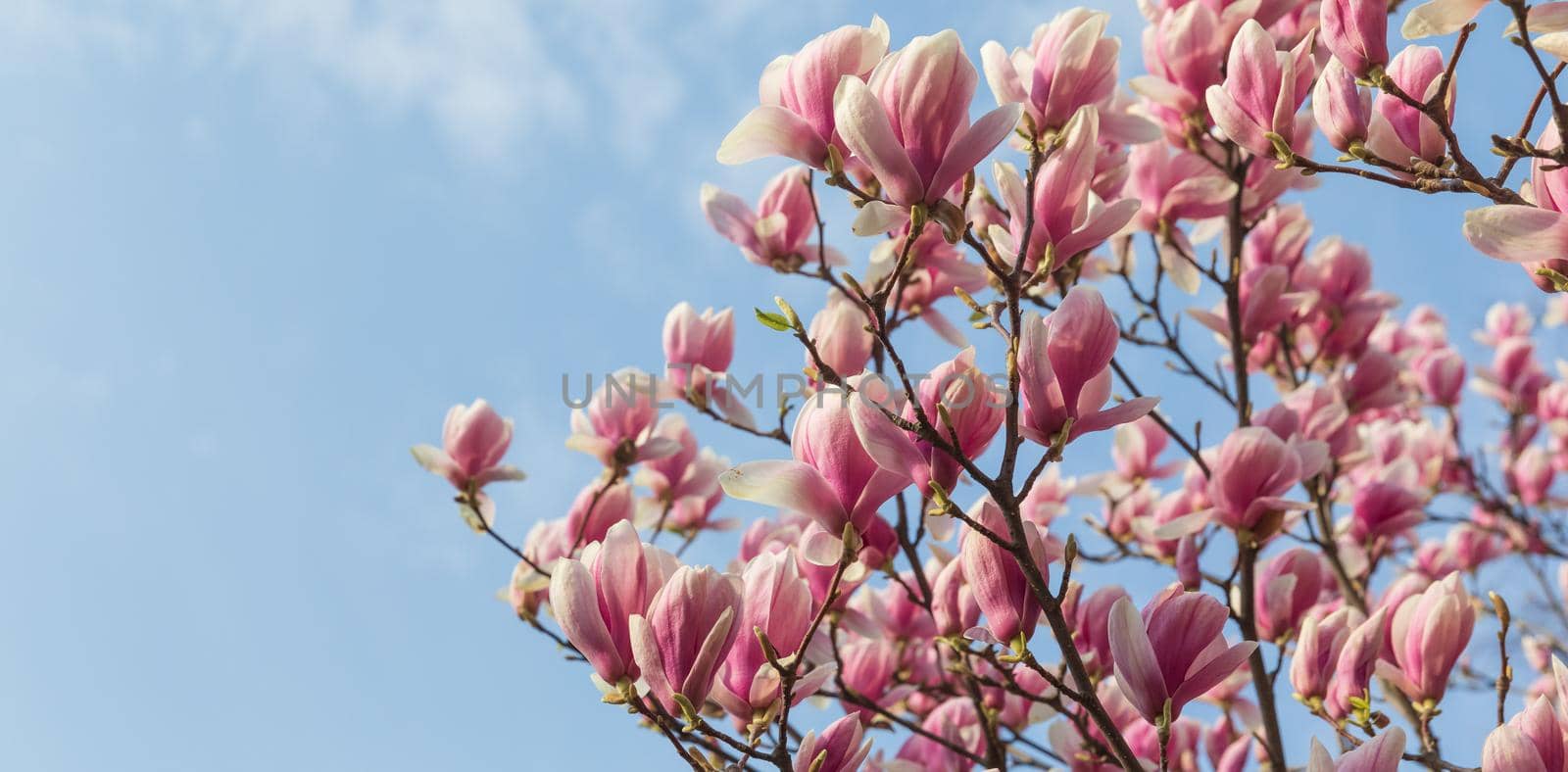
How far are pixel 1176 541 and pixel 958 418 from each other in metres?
1.60

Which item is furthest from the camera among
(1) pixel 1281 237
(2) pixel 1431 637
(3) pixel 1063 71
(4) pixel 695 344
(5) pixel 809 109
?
(1) pixel 1281 237

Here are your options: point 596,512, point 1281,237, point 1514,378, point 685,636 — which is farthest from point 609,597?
point 1514,378

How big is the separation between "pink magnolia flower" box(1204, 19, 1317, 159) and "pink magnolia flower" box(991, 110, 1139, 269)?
32 centimetres

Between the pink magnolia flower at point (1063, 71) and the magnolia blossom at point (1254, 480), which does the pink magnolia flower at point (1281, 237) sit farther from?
the pink magnolia flower at point (1063, 71)

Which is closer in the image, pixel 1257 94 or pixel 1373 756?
pixel 1373 756

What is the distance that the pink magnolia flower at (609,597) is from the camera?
4.42 feet

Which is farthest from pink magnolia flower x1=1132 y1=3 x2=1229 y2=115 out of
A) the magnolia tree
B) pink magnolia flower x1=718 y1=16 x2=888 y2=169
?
pink magnolia flower x1=718 y1=16 x2=888 y2=169

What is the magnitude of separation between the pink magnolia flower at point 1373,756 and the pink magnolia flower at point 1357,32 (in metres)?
0.90

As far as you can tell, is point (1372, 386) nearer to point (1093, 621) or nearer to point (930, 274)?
point (930, 274)

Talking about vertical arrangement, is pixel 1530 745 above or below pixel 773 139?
below

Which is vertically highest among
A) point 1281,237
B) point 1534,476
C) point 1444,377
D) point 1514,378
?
point 1514,378

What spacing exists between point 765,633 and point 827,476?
0.73ft

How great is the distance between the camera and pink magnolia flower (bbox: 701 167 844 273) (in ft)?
7.65

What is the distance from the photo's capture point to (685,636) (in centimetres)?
131
